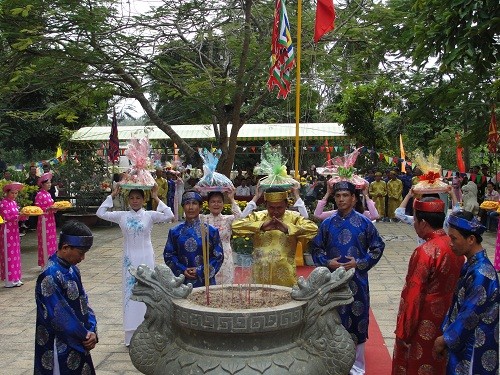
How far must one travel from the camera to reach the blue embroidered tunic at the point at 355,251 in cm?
491

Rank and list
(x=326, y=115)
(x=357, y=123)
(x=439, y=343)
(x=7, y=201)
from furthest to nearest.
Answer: (x=326, y=115)
(x=357, y=123)
(x=7, y=201)
(x=439, y=343)

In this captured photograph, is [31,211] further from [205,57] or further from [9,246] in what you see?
[205,57]

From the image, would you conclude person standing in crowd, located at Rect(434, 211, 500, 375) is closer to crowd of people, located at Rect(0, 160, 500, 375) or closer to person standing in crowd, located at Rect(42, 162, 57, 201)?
crowd of people, located at Rect(0, 160, 500, 375)

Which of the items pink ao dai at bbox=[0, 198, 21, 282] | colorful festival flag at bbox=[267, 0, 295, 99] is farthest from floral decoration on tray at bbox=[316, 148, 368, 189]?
pink ao dai at bbox=[0, 198, 21, 282]

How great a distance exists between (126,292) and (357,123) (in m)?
15.0

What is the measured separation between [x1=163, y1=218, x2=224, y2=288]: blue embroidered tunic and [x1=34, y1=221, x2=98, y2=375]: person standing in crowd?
172 centimetres

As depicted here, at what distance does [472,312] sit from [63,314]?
7.37 ft

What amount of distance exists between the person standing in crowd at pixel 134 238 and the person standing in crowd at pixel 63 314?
218cm

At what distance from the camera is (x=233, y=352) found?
2.79m

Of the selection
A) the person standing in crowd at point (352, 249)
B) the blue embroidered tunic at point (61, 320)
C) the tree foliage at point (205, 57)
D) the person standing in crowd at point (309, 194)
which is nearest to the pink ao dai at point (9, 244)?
the tree foliage at point (205, 57)

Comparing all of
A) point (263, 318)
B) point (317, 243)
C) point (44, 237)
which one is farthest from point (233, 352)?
point (44, 237)

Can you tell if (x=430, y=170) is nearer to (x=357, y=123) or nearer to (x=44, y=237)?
(x=44, y=237)

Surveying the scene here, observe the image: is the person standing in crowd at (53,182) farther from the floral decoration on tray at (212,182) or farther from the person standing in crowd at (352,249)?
the person standing in crowd at (352,249)

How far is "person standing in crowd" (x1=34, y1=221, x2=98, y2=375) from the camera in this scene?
139 inches
